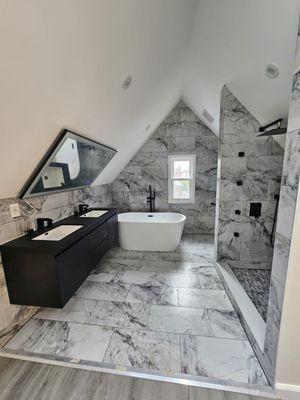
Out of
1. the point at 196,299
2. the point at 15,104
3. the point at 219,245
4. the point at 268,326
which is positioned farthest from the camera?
the point at 219,245

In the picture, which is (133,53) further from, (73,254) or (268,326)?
(268,326)

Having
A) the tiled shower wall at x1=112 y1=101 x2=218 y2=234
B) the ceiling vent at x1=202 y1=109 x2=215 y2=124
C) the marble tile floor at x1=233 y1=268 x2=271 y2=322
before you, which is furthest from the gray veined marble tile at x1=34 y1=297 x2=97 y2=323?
the ceiling vent at x1=202 y1=109 x2=215 y2=124

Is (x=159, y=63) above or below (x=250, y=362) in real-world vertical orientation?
above

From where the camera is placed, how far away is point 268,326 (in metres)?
1.43

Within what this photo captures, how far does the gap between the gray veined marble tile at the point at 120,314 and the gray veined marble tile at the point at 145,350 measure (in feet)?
0.32

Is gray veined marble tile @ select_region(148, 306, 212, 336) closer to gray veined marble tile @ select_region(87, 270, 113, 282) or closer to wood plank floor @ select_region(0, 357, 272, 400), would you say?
wood plank floor @ select_region(0, 357, 272, 400)

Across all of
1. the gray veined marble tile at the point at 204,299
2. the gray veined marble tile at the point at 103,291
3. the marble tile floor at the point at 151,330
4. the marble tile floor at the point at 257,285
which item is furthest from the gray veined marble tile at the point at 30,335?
the marble tile floor at the point at 257,285

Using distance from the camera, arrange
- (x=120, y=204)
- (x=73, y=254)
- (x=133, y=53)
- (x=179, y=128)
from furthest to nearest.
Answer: (x=120, y=204)
(x=179, y=128)
(x=73, y=254)
(x=133, y=53)

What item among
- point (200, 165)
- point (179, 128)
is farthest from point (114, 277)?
point (179, 128)

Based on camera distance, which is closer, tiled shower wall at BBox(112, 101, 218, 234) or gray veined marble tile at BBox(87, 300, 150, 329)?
gray veined marble tile at BBox(87, 300, 150, 329)

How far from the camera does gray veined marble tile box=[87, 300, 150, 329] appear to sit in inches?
75.5

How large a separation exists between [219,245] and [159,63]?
8.30 feet

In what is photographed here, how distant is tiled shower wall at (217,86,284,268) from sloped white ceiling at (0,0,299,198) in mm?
248

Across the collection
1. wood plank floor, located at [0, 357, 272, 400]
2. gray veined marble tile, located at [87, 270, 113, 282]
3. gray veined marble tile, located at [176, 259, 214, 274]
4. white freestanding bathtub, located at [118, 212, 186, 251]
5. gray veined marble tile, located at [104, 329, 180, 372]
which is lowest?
wood plank floor, located at [0, 357, 272, 400]
